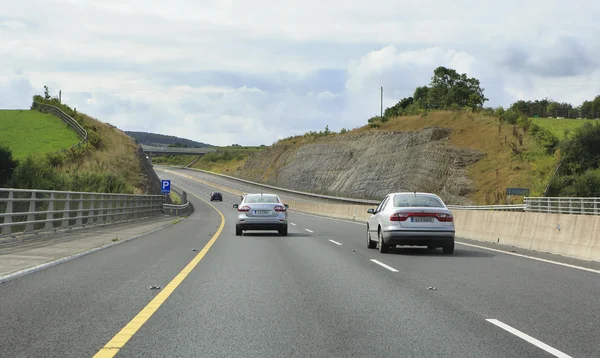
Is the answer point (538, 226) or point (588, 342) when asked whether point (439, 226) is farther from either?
point (588, 342)

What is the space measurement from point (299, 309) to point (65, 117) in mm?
87244

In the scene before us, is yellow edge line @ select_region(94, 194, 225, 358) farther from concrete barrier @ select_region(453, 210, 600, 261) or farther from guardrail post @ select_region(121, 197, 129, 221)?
guardrail post @ select_region(121, 197, 129, 221)

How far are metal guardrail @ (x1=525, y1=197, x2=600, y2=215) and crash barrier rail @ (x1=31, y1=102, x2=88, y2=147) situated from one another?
146 ft

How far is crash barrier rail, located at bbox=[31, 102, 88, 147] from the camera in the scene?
254ft

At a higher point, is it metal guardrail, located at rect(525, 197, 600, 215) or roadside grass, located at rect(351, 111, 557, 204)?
roadside grass, located at rect(351, 111, 557, 204)

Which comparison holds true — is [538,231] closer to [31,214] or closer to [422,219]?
[422,219]

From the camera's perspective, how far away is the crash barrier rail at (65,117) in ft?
254

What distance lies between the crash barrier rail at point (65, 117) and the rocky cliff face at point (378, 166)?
110ft

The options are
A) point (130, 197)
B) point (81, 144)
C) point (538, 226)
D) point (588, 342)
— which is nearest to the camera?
point (588, 342)

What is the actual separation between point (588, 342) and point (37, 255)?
11197 millimetres

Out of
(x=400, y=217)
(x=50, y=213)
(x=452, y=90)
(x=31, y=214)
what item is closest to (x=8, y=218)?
(x=31, y=214)

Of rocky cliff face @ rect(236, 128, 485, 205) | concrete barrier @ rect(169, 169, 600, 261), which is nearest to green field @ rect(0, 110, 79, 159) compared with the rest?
rocky cliff face @ rect(236, 128, 485, 205)

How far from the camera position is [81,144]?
70.8 metres

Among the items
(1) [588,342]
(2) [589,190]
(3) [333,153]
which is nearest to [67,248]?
(1) [588,342]
